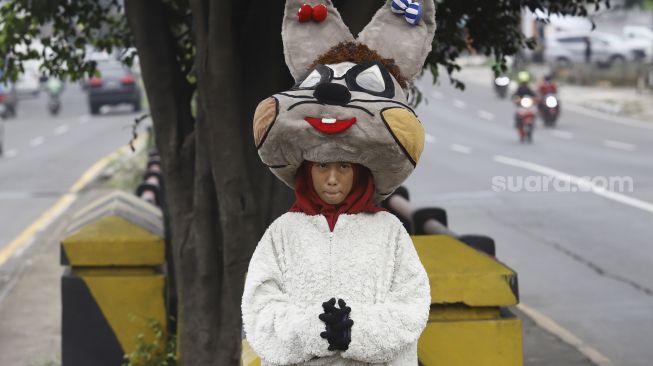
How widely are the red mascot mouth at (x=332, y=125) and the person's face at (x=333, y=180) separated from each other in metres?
0.17

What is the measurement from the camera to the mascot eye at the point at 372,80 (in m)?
5.04

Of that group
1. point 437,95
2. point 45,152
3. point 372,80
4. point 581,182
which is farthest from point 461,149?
point 372,80

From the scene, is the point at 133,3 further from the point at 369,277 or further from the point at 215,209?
the point at 369,277

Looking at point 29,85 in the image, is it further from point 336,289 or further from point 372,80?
point 336,289

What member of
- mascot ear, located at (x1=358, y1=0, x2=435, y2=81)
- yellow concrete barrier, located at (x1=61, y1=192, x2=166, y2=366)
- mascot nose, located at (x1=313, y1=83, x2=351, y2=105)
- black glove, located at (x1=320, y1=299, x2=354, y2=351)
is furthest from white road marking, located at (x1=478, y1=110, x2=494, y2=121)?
black glove, located at (x1=320, y1=299, x2=354, y2=351)

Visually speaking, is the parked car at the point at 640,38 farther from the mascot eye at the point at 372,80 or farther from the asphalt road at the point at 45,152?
the mascot eye at the point at 372,80

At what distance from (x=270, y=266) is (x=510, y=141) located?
27.3 metres

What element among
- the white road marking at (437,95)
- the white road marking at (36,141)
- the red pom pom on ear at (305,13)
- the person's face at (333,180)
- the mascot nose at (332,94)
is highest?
the red pom pom on ear at (305,13)

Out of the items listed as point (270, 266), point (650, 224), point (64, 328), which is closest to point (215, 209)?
point (64, 328)

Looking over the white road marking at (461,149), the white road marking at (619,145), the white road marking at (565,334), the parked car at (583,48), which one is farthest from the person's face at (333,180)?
the parked car at (583,48)

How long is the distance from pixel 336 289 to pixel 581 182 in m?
17.5

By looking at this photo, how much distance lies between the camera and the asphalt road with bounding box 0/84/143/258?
20766mm

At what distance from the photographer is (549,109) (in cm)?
3509

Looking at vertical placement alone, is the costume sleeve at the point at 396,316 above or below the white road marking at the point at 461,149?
above
